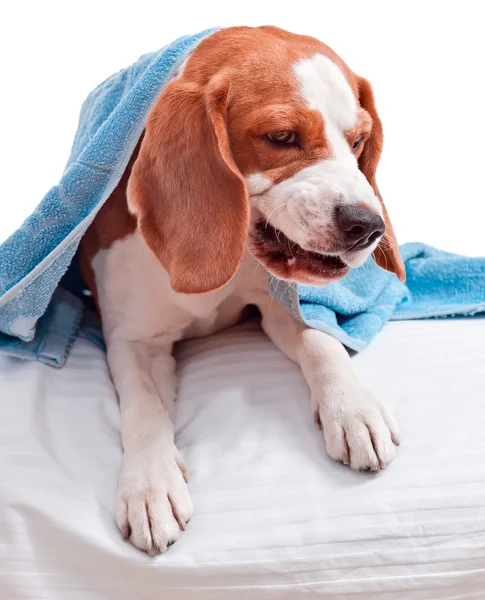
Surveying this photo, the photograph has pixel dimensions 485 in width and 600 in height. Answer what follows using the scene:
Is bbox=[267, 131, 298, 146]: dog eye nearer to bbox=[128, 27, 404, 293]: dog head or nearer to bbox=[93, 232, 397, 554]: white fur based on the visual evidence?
bbox=[128, 27, 404, 293]: dog head

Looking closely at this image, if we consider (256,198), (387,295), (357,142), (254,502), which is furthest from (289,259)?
(387,295)

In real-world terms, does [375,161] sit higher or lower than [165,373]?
higher

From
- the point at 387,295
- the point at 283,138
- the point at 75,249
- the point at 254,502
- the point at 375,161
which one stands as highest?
the point at 283,138

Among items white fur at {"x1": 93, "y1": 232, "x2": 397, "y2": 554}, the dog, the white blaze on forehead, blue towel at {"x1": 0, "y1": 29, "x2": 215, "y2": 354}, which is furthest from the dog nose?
blue towel at {"x1": 0, "y1": 29, "x2": 215, "y2": 354}

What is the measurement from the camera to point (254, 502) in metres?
0.96

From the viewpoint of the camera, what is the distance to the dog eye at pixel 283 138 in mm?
1091

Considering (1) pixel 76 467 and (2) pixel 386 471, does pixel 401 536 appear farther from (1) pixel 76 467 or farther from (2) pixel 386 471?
(1) pixel 76 467

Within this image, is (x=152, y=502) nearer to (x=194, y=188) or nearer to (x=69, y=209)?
(x=194, y=188)

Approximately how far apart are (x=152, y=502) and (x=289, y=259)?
457 mm

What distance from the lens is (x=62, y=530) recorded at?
923 millimetres

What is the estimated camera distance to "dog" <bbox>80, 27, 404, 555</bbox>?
103 centimetres

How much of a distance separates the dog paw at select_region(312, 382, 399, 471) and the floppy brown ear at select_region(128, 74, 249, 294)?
269 millimetres

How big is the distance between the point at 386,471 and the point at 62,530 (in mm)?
477

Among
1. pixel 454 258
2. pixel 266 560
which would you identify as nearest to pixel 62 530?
pixel 266 560
